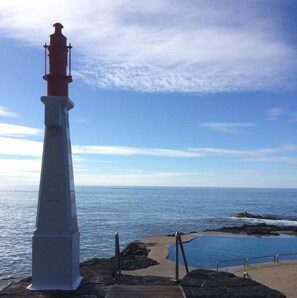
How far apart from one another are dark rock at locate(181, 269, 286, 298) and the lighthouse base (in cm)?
258

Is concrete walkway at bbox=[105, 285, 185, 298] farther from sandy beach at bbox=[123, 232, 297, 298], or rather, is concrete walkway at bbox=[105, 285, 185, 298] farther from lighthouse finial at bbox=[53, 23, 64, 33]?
sandy beach at bbox=[123, 232, 297, 298]

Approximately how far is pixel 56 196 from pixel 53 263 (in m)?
1.46

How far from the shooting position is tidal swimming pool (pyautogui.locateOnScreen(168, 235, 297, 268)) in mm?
27562

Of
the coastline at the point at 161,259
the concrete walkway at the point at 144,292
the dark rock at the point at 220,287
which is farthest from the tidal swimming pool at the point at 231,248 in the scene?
the concrete walkway at the point at 144,292

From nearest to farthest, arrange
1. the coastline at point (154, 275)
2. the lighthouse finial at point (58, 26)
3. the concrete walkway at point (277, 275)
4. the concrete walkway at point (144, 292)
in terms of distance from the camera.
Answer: the concrete walkway at point (144, 292) → the coastline at point (154, 275) → the lighthouse finial at point (58, 26) → the concrete walkway at point (277, 275)

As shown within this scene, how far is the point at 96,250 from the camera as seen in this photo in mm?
33906

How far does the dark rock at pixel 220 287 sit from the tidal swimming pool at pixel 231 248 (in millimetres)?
15876

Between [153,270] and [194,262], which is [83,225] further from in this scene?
[153,270]

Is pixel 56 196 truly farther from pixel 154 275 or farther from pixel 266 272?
pixel 266 272

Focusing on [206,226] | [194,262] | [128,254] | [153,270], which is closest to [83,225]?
[206,226]

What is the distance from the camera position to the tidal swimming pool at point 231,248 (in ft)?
90.4

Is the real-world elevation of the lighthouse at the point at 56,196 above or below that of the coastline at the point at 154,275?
above

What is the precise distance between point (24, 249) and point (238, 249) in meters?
17.5

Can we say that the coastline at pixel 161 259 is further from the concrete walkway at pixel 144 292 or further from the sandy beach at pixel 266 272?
the concrete walkway at pixel 144 292
